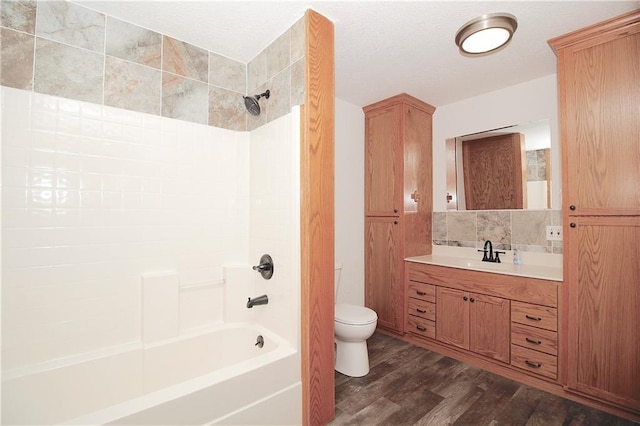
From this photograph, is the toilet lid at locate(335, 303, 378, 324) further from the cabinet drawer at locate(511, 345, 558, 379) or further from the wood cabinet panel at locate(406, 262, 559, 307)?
the cabinet drawer at locate(511, 345, 558, 379)

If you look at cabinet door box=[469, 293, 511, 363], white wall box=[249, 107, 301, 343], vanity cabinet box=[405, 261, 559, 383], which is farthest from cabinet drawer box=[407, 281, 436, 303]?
white wall box=[249, 107, 301, 343]

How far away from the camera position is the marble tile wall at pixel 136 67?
1422 millimetres

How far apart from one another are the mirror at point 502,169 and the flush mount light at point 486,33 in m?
1.07

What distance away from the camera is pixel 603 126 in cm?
176

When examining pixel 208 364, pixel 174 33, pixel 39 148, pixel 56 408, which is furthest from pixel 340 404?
pixel 174 33

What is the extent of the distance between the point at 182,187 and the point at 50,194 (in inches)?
25.2

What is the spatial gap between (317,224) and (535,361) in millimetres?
1879

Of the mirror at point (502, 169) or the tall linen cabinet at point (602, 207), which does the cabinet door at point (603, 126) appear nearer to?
the tall linen cabinet at point (602, 207)

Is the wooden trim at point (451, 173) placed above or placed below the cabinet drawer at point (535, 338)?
above

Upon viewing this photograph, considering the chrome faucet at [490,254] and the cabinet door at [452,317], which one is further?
the chrome faucet at [490,254]

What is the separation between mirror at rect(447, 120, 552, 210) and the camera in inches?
95.9

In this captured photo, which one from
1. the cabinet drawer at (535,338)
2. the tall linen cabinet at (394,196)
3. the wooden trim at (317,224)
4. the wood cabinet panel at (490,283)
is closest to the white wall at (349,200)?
the tall linen cabinet at (394,196)

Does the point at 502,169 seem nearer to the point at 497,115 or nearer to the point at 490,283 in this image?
the point at 497,115

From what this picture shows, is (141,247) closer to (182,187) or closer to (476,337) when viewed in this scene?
(182,187)
